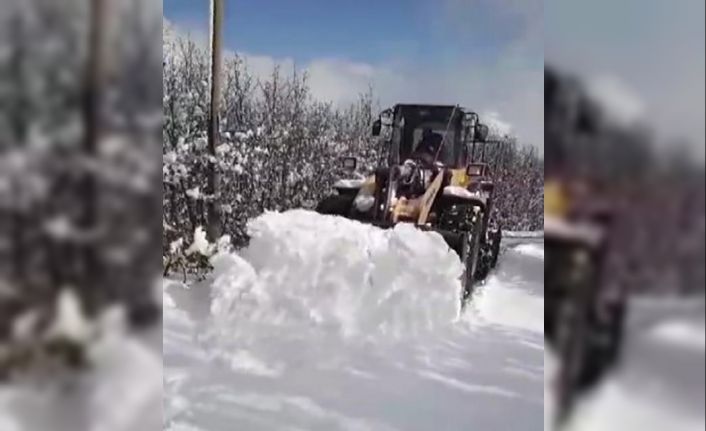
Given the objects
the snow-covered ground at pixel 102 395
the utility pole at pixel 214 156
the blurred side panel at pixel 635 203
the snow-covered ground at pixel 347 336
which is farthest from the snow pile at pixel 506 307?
the snow-covered ground at pixel 102 395

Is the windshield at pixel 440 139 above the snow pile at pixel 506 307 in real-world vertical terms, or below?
above

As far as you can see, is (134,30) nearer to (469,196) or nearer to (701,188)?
(469,196)

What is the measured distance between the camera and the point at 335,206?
174cm

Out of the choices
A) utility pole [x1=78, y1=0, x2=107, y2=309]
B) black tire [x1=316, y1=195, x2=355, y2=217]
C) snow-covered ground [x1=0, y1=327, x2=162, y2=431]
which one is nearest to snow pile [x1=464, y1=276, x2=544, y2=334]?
black tire [x1=316, y1=195, x2=355, y2=217]

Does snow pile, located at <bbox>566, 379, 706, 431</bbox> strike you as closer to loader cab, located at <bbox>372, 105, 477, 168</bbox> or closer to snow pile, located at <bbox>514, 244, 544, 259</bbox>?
snow pile, located at <bbox>514, 244, 544, 259</bbox>

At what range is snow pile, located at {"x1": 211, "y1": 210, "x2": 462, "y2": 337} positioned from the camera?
A: 1.70 meters

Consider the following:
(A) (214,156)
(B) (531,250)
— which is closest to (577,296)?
(B) (531,250)

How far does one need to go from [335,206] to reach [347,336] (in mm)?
285

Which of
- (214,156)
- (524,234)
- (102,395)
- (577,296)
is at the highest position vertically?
(214,156)

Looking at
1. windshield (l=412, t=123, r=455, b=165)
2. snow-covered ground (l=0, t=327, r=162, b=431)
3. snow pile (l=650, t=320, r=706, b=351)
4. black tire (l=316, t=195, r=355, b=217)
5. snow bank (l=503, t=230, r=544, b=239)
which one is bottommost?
snow-covered ground (l=0, t=327, r=162, b=431)

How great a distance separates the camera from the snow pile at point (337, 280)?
5.57 ft

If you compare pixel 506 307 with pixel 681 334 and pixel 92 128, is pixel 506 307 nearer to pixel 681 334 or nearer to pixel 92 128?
pixel 681 334

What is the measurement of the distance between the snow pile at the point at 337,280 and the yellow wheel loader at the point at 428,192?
3 centimetres

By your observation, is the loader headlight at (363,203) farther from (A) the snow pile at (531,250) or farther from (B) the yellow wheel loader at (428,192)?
(A) the snow pile at (531,250)
